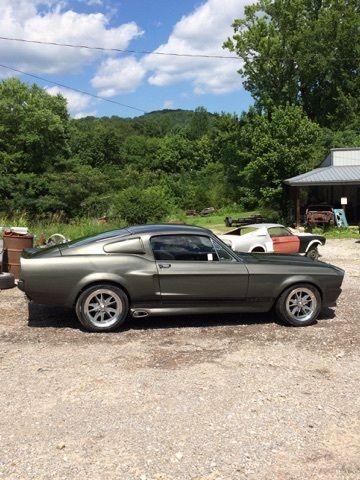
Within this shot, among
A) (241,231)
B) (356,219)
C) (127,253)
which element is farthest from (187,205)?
(127,253)

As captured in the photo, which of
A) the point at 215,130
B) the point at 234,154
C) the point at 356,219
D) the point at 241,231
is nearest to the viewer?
the point at 241,231

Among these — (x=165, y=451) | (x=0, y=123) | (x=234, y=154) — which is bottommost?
(x=165, y=451)

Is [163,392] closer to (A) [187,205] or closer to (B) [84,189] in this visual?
(B) [84,189]

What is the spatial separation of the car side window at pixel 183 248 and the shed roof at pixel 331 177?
18555 millimetres

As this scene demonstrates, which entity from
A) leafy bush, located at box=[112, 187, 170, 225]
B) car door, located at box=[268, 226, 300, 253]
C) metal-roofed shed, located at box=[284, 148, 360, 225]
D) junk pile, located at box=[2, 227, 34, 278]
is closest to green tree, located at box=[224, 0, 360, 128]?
metal-roofed shed, located at box=[284, 148, 360, 225]

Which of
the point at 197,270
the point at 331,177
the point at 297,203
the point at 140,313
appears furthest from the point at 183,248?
the point at 331,177

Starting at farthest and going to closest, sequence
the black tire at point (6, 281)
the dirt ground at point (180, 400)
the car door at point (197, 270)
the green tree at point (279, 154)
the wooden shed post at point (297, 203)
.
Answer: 1. the green tree at point (279, 154)
2. the wooden shed post at point (297, 203)
3. the black tire at point (6, 281)
4. the car door at point (197, 270)
5. the dirt ground at point (180, 400)

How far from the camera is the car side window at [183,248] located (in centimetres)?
645

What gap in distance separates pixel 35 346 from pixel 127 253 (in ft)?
5.22

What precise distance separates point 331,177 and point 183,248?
19.6 m

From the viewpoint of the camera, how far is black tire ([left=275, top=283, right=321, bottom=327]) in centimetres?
652

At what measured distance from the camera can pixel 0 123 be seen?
2100 inches

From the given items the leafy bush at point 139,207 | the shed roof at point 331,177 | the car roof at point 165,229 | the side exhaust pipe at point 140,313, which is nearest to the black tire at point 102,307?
the side exhaust pipe at point 140,313

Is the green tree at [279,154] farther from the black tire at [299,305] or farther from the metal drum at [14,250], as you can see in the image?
the black tire at [299,305]
